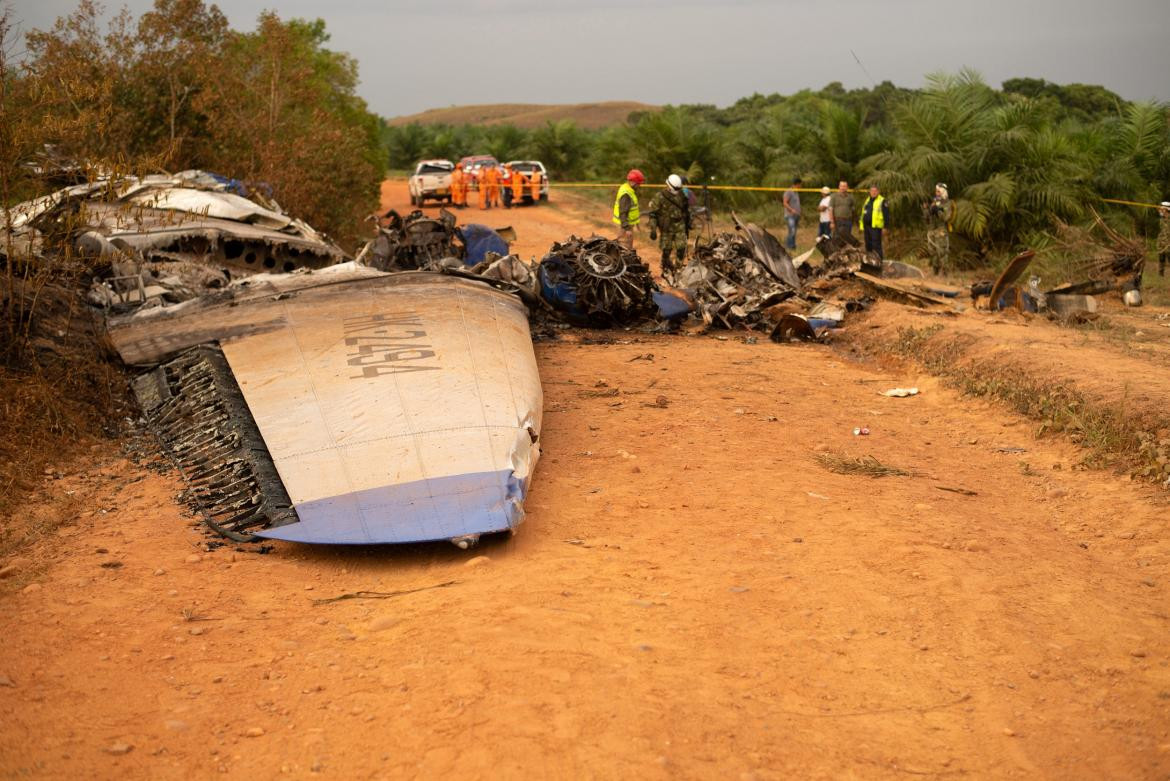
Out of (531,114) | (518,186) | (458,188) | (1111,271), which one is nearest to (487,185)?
(518,186)

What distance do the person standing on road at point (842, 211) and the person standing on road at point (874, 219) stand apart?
56 cm

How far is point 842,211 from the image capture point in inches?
810

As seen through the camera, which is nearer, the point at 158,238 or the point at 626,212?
the point at 158,238

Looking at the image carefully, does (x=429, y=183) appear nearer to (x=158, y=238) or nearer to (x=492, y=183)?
(x=492, y=183)

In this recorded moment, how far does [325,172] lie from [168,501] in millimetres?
15372

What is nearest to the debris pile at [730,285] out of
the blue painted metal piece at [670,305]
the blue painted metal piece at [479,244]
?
the blue painted metal piece at [670,305]

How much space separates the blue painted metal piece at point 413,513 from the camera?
5.93m

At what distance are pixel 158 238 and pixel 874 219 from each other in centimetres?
1315

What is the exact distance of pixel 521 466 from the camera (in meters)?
6.73

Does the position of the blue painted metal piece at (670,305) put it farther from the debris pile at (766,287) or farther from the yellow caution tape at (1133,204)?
the yellow caution tape at (1133,204)

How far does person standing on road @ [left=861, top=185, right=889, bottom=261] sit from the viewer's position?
62.9 ft

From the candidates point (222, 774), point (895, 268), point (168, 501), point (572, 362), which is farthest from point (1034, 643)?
point (895, 268)

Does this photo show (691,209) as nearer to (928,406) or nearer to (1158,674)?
(928,406)

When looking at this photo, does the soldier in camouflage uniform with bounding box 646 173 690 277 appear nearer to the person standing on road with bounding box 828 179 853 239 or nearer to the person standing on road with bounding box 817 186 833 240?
the person standing on road with bounding box 828 179 853 239
